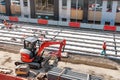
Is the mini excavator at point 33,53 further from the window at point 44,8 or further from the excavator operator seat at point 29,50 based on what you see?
the window at point 44,8

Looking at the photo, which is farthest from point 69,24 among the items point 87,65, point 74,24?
point 87,65

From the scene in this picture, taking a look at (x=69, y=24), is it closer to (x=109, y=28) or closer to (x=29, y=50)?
(x=109, y=28)

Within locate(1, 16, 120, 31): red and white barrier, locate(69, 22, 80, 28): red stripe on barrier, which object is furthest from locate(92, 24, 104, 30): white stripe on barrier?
locate(69, 22, 80, 28): red stripe on barrier

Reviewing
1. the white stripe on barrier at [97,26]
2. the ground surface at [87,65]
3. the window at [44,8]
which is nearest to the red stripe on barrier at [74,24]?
the white stripe on barrier at [97,26]

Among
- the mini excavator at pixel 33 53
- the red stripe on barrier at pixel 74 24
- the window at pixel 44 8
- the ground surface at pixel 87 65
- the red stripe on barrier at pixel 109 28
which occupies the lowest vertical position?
the ground surface at pixel 87 65

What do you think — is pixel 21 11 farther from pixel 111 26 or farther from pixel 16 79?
pixel 16 79

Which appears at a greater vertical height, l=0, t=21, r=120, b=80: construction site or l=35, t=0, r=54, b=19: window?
l=35, t=0, r=54, b=19: window

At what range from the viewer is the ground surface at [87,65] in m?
16.9

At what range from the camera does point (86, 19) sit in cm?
2889

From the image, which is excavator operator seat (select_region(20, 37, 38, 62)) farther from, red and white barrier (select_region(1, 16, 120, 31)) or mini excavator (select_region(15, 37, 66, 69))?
red and white barrier (select_region(1, 16, 120, 31))

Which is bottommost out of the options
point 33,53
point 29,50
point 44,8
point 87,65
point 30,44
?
point 87,65

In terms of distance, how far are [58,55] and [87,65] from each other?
2715 millimetres

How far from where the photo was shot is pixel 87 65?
18188 millimetres

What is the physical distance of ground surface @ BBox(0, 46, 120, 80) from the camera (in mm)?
16906
